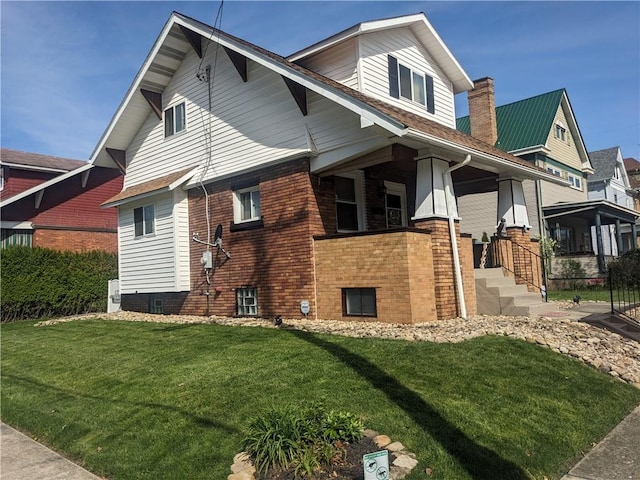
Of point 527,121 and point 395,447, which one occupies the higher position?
point 527,121

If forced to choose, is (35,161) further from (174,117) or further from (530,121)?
(530,121)

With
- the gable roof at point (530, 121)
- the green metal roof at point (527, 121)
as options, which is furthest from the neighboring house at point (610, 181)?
the green metal roof at point (527, 121)

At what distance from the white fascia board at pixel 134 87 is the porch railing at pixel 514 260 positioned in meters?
10.1

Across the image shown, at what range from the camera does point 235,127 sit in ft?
41.6

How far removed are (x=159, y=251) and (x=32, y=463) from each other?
9601 mm

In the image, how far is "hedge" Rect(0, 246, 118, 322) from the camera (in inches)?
625

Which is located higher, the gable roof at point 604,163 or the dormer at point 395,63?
the gable roof at point 604,163

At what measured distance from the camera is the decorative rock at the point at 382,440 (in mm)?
4457

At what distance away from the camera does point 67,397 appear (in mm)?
6906

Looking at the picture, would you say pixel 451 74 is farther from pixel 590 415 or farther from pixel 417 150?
pixel 590 415

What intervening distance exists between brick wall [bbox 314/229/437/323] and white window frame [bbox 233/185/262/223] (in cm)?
220

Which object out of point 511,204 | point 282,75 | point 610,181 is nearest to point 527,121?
point 511,204

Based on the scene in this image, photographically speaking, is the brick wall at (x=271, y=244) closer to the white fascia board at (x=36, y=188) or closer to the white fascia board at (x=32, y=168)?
the white fascia board at (x=36, y=188)

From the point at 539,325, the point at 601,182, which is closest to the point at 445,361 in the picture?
the point at 539,325
